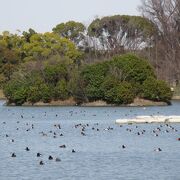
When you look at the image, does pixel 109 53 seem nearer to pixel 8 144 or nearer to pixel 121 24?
pixel 121 24

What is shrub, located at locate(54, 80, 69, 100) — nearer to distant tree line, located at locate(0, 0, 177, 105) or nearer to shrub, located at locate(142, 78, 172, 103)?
distant tree line, located at locate(0, 0, 177, 105)

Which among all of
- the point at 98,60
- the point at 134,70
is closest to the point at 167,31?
the point at 98,60

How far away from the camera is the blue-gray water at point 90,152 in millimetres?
32375

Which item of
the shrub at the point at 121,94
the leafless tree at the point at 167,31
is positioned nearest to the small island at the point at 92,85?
the shrub at the point at 121,94

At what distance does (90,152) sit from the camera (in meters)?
40.1

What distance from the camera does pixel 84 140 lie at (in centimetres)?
4691

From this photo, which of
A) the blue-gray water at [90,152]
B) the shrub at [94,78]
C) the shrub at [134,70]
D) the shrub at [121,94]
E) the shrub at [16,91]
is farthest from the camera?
the shrub at [16,91]

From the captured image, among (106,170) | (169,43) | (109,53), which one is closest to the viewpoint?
(106,170)

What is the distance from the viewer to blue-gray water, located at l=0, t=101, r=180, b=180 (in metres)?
32.4

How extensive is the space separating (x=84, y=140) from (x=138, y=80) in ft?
146

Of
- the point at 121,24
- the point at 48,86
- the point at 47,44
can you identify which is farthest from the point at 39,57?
the point at 48,86

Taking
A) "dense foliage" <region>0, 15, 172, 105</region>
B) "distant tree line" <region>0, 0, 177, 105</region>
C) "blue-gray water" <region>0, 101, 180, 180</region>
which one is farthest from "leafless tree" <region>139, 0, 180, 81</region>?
"blue-gray water" <region>0, 101, 180, 180</region>

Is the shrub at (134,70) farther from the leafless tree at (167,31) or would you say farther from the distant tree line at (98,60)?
the leafless tree at (167,31)

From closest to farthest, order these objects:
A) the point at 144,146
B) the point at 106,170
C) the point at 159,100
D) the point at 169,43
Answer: the point at 106,170
the point at 144,146
the point at 159,100
the point at 169,43
